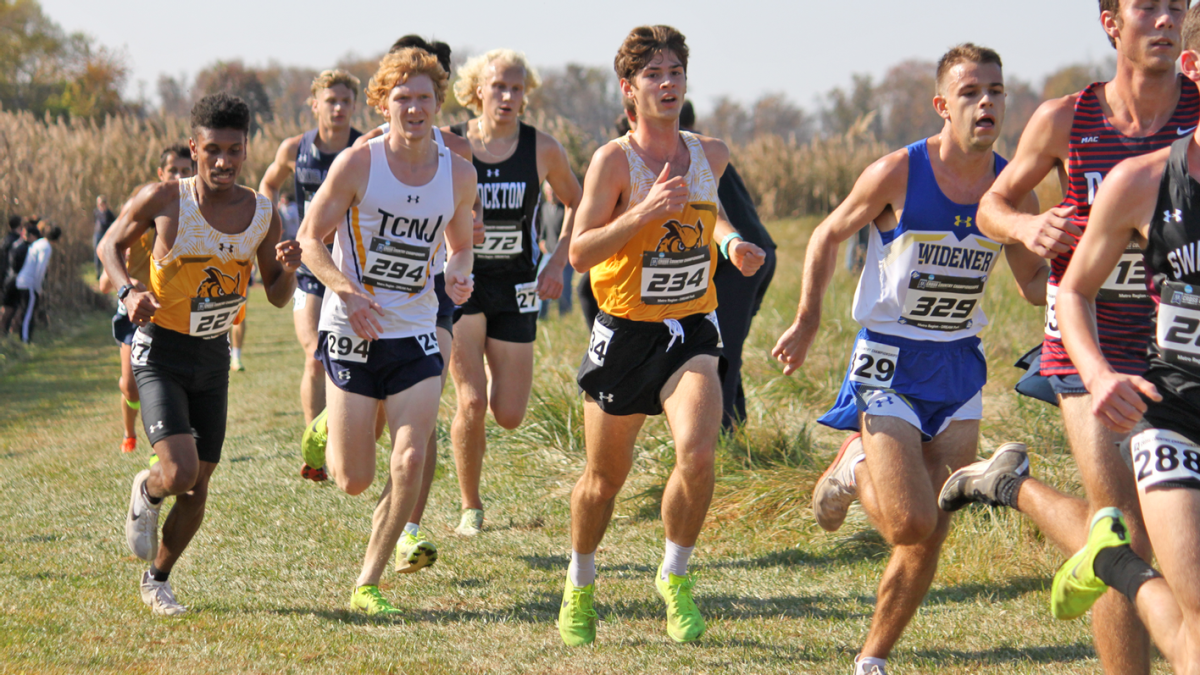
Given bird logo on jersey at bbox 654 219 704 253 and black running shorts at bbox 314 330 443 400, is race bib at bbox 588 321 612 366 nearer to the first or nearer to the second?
bird logo on jersey at bbox 654 219 704 253

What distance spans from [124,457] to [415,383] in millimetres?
4720

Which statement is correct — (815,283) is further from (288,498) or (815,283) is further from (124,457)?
(124,457)

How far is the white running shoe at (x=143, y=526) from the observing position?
500cm

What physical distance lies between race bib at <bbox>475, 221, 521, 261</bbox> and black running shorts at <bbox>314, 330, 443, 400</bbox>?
1436 millimetres

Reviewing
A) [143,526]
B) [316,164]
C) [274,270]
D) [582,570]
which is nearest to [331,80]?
[316,164]

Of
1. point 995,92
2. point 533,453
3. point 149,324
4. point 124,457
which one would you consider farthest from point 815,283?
point 124,457

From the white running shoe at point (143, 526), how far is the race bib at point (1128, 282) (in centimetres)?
391

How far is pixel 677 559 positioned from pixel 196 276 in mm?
2377

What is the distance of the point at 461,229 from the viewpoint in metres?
5.10

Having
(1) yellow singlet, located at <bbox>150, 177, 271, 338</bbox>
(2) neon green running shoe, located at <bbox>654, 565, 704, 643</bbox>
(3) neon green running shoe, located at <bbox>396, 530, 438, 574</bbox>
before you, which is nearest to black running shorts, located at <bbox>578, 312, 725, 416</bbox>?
(2) neon green running shoe, located at <bbox>654, 565, 704, 643</bbox>

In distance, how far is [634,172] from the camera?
14.6 ft

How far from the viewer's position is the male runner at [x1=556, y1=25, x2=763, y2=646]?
441 cm

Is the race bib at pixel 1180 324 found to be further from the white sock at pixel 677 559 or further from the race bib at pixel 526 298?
the race bib at pixel 526 298

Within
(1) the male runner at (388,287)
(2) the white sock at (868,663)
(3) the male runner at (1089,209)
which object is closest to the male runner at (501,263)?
(1) the male runner at (388,287)
